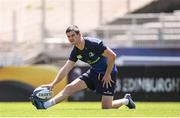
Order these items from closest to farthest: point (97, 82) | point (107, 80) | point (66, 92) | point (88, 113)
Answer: point (88, 113) → point (107, 80) → point (66, 92) → point (97, 82)

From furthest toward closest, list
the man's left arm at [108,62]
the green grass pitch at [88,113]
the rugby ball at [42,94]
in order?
the rugby ball at [42,94]
the man's left arm at [108,62]
the green grass pitch at [88,113]

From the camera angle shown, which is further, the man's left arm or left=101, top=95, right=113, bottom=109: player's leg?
left=101, top=95, right=113, bottom=109: player's leg

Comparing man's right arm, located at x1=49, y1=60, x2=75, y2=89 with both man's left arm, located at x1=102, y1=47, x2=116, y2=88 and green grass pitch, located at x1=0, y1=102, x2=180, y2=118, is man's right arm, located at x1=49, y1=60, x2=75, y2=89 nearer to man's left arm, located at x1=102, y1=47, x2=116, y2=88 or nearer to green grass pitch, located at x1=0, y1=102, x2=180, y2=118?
green grass pitch, located at x1=0, y1=102, x2=180, y2=118

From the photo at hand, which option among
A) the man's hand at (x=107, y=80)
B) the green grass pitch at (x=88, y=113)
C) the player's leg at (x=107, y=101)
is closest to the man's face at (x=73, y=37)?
the man's hand at (x=107, y=80)

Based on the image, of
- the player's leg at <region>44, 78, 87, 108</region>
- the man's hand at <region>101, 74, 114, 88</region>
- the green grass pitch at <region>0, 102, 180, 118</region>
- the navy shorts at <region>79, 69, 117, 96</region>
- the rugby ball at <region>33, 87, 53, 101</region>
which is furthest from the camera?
the navy shorts at <region>79, 69, 117, 96</region>

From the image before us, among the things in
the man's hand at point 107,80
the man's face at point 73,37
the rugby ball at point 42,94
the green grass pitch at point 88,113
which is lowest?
the green grass pitch at point 88,113

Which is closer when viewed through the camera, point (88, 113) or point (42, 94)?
point (88, 113)

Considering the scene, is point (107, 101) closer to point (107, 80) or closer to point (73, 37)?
point (107, 80)

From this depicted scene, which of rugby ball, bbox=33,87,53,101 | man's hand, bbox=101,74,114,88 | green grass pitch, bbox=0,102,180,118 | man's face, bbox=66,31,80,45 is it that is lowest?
green grass pitch, bbox=0,102,180,118

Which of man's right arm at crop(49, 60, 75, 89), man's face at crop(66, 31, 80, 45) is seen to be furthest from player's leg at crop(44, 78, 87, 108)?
man's face at crop(66, 31, 80, 45)

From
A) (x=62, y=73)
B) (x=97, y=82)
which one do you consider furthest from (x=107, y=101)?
(x=62, y=73)

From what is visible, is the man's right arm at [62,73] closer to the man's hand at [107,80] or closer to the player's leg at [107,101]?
the man's hand at [107,80]

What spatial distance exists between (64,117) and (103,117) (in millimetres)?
705

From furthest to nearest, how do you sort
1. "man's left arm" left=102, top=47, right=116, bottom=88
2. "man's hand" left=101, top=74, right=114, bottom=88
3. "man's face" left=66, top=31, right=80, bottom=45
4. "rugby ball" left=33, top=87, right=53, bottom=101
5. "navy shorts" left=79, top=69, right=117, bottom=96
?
"navy shorts" left=79, top=69, right=117, bottom=96
"rugby ball" left=33, top=87, right=53, bottom=101
"man's hand" left=101, top=74, right=114, bottom=88
"man's left arm" left=102, top=47, right=116, bottom=88
"man's face" left=66, top=31, right=80, bottom=45
